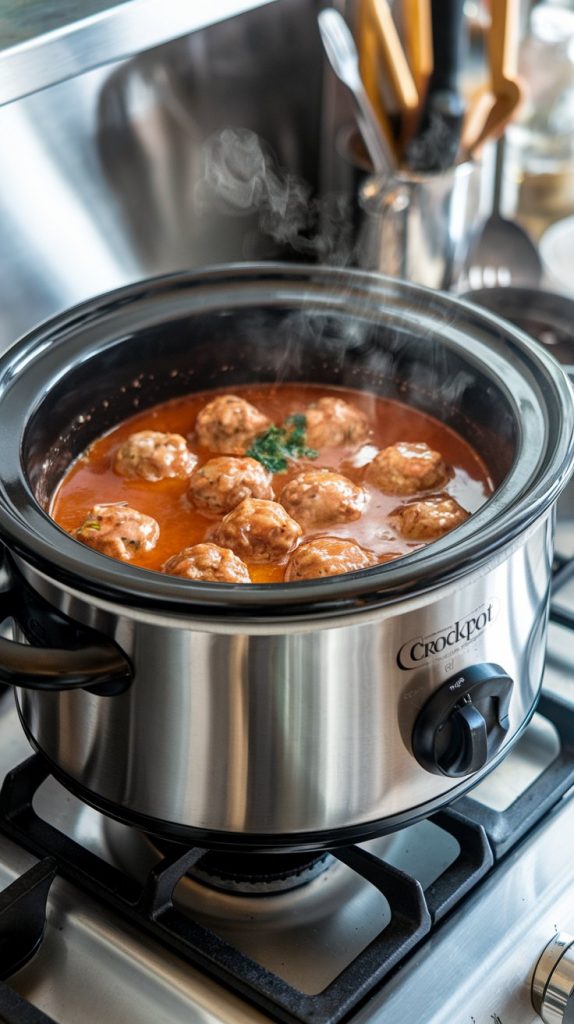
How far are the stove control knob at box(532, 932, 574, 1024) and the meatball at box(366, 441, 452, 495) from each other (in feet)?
1.80

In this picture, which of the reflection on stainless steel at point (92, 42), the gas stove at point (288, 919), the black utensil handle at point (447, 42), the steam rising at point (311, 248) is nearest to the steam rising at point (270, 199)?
the steam rising at point (311, 248)

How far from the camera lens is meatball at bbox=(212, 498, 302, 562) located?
4.19ft

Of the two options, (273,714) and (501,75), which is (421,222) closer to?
(501,75)

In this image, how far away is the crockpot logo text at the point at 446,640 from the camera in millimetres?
1048

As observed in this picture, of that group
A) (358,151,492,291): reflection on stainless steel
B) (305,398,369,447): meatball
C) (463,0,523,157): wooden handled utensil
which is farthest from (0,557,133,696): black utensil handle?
(463,0,523,157): wooden handled utensil

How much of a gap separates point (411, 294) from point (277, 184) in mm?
824

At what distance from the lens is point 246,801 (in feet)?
3.58

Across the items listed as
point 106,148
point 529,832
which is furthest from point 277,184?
point 529,832

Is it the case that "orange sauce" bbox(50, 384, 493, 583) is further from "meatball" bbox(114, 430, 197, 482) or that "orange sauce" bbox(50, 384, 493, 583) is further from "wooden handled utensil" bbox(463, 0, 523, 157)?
"wooden handled utensil" bbox(463, 0, 523, 157)

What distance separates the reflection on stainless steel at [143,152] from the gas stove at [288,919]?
0.77 metres

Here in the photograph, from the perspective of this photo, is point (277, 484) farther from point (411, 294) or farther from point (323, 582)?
point (323, 582)

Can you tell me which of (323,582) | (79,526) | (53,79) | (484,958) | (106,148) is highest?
(53,79)

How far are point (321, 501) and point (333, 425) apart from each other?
191 millimetres

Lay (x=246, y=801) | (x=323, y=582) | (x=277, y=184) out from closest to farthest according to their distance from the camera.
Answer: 1. (x=323, y=582)
2. (x=246, y=801)
3. (x=277, y=184)
